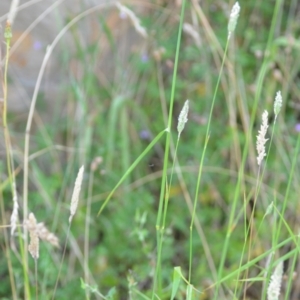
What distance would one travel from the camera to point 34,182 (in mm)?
1705

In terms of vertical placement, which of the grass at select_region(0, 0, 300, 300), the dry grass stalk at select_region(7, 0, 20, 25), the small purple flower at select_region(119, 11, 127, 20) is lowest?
the grass at select_region(0, 0, 300, 300)

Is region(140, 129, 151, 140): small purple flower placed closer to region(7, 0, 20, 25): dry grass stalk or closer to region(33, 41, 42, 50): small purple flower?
region(33, 41, 42, 50): small purple flower

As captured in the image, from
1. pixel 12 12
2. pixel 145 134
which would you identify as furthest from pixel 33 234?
pixel 145 134

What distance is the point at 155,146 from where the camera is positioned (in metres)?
1.88

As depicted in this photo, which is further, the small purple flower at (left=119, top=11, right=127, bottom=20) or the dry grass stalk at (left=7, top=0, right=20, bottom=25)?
the small purple flower at (left=119, top=11, right=127, bottom=20)

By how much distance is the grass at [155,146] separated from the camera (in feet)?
5.46

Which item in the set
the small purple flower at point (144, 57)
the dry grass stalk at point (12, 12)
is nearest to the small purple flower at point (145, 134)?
the small purple flower at point (144, 57)

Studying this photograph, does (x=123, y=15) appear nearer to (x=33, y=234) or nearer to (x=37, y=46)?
(x=37, y=46)

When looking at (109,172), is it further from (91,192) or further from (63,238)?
(63,238)

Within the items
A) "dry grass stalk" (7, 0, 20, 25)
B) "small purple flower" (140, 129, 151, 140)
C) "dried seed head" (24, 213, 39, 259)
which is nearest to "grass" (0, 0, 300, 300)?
"small purple flower" (140, 129, 151, 140)

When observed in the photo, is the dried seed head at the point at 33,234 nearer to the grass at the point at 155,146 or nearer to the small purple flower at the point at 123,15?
the grass at the point at 155,146

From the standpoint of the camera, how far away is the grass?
1.66m

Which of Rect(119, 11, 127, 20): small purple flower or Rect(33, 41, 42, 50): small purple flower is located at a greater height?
Rect(119, 11, 127, 20): small purple flower

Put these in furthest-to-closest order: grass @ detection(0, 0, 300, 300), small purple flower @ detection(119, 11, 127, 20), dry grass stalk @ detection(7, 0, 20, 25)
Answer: small purple flower @ detection(119, 11, 127, 20)
grass @ detection(0, 0, 300, 300)
dry grass stalk @ detection(7, 0, 20, 25)
